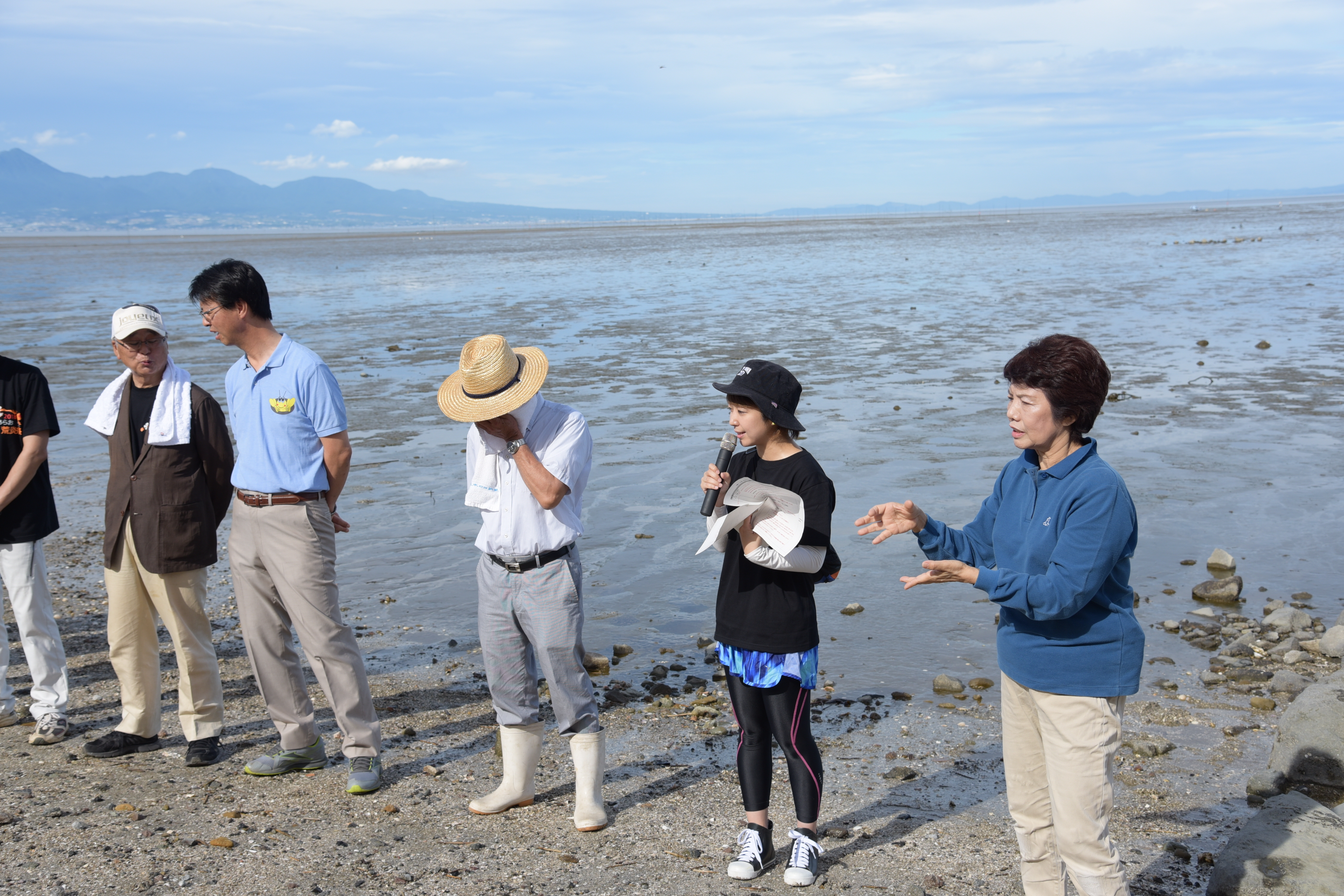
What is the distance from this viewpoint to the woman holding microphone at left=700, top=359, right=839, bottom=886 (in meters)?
4.40

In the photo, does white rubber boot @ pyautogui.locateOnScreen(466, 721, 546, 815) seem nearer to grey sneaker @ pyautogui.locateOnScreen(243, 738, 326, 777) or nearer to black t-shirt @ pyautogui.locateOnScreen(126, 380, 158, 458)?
grey sneaker @ pyautogui.locateOnScreen(243, 738, 326, 777)

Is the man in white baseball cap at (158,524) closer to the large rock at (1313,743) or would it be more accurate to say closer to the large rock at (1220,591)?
the large rock at (1313,743)

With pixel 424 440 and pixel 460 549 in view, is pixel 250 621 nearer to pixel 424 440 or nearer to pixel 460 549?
pixel 460 549

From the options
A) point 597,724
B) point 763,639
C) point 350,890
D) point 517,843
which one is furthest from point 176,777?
point 763,639

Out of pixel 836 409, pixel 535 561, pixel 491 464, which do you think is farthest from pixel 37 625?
pixel 836 409

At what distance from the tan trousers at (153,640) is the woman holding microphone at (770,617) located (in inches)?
125

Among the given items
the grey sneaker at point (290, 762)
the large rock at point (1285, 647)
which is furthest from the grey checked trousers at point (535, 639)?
the large rock at point (1285, 647)

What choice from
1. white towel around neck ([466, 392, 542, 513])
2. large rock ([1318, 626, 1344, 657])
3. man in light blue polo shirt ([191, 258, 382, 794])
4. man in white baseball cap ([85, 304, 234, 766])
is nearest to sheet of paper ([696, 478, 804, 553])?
white towel around neck ([466, 392, 542, 513])

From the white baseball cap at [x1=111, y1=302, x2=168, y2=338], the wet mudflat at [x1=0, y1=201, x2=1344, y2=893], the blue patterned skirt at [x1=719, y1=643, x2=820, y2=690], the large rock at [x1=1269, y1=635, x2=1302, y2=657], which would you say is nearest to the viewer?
the blue patterned skirt at [x1=719, y1=643, x2=820, y2=690]

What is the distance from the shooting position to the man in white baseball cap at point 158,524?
5.84 metres

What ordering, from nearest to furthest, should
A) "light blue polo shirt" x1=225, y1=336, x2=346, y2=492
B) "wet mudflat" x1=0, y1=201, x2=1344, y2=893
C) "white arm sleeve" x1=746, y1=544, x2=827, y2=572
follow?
"white arm sleeve" x1=746, y1=544, x2=827, y2=572
"wet mudflat" x1=0, y1=201, x2=1344, y2=893
"light blue polo shirt" x1=225, y1=336, x2=346, y2=492

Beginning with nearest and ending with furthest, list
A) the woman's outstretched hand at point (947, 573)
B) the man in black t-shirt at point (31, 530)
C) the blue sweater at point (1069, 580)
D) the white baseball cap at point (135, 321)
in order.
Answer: the blue sweater at point (1069, 580) < the woman's outstretched hand at point (947, 573) < the white baseball cap at point (135, 321) < the man in black t-shirt at point (31, 530)

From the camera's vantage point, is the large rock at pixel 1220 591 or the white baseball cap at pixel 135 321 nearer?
the white baseball cap at pixel 135 321

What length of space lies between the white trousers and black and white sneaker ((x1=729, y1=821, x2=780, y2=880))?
167 inches
